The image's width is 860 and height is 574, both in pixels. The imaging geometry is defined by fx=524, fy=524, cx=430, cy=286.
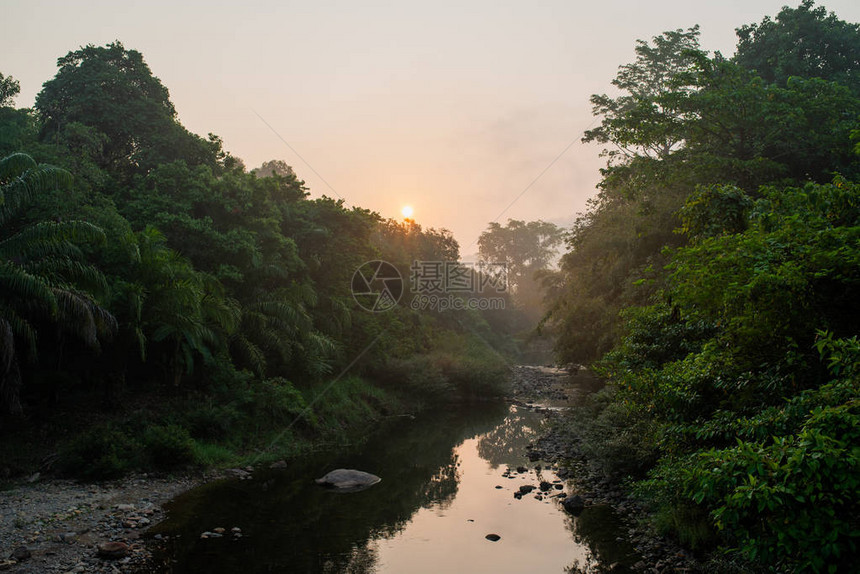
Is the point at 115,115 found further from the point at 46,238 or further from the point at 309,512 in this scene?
the point at 309,512

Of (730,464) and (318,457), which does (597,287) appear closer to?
(318,457)

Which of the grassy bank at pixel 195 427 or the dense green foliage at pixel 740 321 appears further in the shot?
the grassy bank at pixel 195 427

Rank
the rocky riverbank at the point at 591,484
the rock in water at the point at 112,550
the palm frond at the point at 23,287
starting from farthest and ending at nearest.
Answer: the palm frond at the point at 23,287 < the rocky riverbank at the point at 591,484 < the rock in water at the point at 112,550

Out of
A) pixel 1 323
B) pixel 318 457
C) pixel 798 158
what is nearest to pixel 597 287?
pixel 798 158

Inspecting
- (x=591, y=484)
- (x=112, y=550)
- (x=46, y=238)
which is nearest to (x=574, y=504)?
(x=591, y=484)

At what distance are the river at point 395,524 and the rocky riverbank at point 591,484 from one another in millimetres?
323

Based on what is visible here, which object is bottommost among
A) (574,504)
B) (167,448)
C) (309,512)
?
(309,512)

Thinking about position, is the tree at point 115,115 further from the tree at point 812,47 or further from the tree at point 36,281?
the tree at point 812,47

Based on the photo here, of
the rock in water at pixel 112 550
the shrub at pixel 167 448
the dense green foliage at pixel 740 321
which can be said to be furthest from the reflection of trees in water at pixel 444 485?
the rock in water at pixel 112 550

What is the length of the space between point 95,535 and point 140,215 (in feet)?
39.1

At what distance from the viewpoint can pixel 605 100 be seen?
32.6m

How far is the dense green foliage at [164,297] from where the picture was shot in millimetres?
11734

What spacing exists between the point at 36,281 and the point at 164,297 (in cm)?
383

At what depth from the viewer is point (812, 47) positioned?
23.9 m
